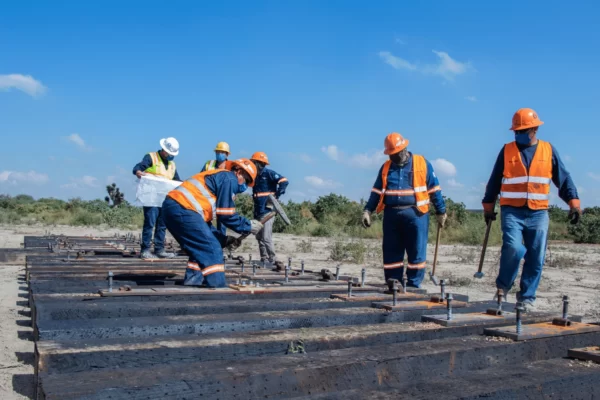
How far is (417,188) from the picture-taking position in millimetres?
7023

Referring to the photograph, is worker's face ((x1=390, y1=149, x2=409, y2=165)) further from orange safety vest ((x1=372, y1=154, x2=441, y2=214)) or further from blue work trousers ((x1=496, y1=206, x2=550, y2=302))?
blue work trousers ((x1=496, y1=206, x2=550, y2=302))

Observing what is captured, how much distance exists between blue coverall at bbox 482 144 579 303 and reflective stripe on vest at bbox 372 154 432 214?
3.25 ft

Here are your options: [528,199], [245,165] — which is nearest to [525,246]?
[528,199]

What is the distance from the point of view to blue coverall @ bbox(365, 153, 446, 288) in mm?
6969

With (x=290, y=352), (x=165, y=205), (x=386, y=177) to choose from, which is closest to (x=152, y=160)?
(x=165, y=205)

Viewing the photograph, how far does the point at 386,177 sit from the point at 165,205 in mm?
2540

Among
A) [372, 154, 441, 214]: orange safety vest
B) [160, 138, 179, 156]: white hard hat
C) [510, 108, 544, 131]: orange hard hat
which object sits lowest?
[372, 154, 441, 214]: orange safety vest

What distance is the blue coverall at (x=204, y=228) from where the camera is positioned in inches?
233

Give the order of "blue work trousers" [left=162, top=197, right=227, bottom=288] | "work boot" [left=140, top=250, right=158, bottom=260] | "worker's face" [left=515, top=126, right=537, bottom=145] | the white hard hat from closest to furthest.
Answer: "blue work trousers" [left=162, top=197, right=227, bottom=288] → "worker's face" [left=515, top=126, right=537, bottom=145] → the white hard hat → "work boot" [left=140, top=250, right=158, bottom=260]

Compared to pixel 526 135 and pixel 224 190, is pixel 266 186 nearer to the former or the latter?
pixel 224 190

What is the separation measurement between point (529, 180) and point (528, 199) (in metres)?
0.19

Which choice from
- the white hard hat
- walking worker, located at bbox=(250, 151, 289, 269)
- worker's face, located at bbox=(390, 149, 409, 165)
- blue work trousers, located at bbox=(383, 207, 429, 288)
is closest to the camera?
blue work trousers, located at bbox=(383, 207, 429, 288)

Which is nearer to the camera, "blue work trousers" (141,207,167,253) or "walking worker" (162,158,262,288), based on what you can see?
"walking worker" (162,158,262,288)

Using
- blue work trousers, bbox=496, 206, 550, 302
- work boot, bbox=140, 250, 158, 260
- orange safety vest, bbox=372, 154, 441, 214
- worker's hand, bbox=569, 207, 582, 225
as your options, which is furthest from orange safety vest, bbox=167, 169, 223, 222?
worker's hand, bbox=569, 207, 582, 225
